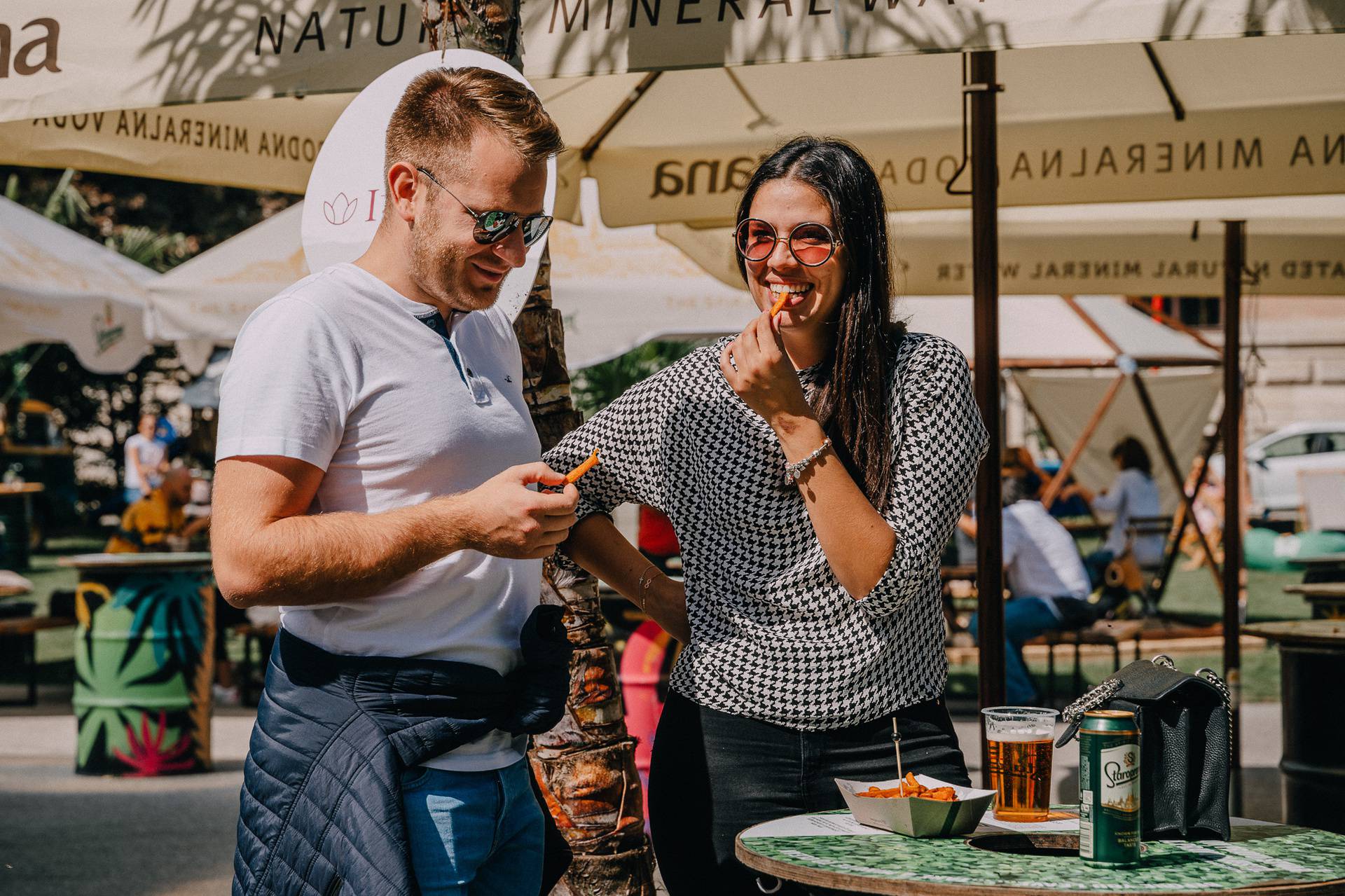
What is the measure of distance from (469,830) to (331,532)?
0.50 m

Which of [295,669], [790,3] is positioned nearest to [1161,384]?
[790,3]

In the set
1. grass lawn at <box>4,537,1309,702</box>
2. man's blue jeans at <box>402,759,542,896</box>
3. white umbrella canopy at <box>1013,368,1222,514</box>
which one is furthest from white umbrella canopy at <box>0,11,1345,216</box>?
white umbrella canopy at <box>1013,368,1222,514</box>

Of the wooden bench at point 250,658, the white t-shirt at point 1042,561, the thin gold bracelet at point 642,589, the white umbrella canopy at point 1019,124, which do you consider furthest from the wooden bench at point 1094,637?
the thin gold bracelet at point 642,589

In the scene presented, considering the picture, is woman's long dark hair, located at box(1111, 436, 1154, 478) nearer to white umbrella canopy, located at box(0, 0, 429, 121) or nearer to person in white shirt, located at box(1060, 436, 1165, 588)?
person in white shirt, located at box(1060, 436, 1165, 588)

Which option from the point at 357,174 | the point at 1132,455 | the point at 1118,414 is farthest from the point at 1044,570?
the point at 1118,414

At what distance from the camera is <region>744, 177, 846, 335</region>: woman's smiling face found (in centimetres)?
248

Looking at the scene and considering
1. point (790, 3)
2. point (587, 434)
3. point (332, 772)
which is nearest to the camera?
point (332, 772)

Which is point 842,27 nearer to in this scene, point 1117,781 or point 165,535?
point 1117,781

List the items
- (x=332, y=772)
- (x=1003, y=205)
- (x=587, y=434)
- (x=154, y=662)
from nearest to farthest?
(x=332, y=772)
(x=587, y=434)
(x=1003, y=205)
(x=154, y=662)

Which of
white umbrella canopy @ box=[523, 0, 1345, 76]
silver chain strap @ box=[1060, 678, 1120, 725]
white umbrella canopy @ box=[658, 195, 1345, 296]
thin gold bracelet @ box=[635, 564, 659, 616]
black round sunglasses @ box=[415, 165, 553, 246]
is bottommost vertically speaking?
silver chain strap @ box=[1060, 678, 1120, 725]

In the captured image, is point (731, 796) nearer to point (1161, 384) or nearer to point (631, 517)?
point (631, 517)

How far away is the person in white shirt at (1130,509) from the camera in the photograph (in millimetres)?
12703

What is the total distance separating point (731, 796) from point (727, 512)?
0.48 meters

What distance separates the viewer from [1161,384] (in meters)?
15.8
